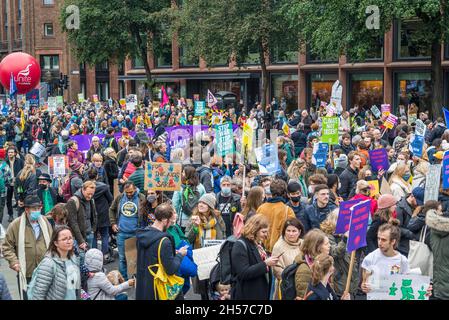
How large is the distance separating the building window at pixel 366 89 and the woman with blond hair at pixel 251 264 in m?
35.0

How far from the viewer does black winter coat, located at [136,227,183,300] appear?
24.9 ft

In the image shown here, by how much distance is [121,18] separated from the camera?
47.9m

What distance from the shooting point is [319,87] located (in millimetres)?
44406

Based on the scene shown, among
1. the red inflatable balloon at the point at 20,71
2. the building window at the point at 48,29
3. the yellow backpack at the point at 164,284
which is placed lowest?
the yellow backpack at the point at 164,284

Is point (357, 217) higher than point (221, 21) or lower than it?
lower

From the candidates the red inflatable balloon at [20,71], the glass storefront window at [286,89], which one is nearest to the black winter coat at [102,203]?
the red inflatable balloon at [20,71]

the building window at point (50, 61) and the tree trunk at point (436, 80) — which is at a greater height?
the building window at point (50, 61)

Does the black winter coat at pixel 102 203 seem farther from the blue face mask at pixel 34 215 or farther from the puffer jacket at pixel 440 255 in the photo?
the puffer jacket at pixel 440 255

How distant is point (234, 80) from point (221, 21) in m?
14.3

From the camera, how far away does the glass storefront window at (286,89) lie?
46000mm

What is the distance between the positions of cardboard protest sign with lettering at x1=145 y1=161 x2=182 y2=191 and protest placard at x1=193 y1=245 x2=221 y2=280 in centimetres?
285

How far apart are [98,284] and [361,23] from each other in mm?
25079
